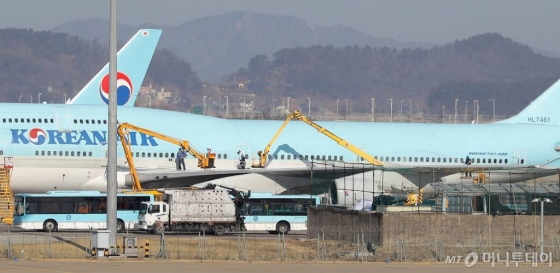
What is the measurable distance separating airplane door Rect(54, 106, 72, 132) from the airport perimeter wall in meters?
20.2

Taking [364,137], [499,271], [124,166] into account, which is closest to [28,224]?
[124,166]

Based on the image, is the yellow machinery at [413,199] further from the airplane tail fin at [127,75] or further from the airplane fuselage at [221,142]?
the airplane tail fin at [127,75]

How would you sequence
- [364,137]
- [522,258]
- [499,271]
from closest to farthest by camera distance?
[499,271] → [522,258] → [364,137]

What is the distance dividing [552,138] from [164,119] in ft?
80.0

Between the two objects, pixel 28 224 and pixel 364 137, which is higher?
pixel 364 137

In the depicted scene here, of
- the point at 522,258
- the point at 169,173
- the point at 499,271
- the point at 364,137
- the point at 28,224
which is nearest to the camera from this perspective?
the point at 499,271

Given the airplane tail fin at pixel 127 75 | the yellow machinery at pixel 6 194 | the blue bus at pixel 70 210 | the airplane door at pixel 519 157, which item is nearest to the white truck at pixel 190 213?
the blue bus at pixel 70 210

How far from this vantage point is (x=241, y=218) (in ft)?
196

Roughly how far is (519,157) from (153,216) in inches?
1042

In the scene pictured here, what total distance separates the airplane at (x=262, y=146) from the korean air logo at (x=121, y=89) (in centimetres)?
1597

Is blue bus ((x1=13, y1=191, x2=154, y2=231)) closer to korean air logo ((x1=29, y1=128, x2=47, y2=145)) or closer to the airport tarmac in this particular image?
korean air logo ((x1=29, y1=128, x2=47, y2=145))

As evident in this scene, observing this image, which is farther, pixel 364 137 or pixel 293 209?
pixel 364 137

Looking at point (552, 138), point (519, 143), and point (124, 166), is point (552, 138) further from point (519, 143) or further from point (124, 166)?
point (124, 166)

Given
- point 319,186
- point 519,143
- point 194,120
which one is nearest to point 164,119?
point 194,120
